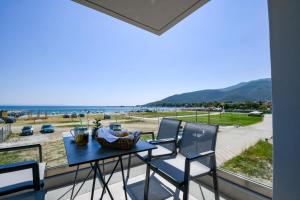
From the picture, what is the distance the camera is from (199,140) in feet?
5.90

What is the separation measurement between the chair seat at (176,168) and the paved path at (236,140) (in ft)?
2.61

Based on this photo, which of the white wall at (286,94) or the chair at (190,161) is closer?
the white wall at (286,94)

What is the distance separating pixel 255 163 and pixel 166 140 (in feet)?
4.51

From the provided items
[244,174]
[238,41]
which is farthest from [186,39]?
[244,174]

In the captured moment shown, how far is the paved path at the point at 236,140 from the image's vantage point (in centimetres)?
256

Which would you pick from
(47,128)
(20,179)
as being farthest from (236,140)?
(47,128)

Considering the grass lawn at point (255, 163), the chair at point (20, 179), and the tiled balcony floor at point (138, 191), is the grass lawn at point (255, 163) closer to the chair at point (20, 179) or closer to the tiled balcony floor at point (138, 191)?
the tiled balcony floor at point (138, 191)

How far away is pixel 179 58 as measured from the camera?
3.94m

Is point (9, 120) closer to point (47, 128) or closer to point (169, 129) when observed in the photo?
point (47, 128)

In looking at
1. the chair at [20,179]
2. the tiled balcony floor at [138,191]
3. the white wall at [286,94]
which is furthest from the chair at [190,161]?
the chair at [20,179]

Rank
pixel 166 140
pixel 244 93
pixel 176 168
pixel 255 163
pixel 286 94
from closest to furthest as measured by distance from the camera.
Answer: pixel 286 94 < pixel 176 168 < pixel 166 140 < pixel 255 163 < pixel 244 93

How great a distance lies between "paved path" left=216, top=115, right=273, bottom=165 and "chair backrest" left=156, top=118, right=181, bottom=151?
0.67 metres

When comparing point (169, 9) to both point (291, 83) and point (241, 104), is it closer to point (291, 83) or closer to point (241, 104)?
point (291, 83)

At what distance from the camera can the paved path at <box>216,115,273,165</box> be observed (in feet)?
8.41
